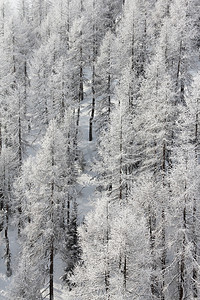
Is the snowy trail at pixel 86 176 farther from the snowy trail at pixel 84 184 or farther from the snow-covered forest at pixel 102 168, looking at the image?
the snow-covered forest at pixel 102 168

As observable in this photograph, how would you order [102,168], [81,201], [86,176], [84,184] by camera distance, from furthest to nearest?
[86,176] < [84,184] < [81,201] < [102,168]

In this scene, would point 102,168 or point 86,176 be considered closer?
point 102,168

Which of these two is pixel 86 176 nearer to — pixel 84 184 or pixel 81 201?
pixel 84 184

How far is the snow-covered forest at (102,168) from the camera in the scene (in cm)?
2205

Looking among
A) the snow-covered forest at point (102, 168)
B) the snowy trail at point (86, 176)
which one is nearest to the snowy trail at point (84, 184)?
the snowy trail at point (86, 176)

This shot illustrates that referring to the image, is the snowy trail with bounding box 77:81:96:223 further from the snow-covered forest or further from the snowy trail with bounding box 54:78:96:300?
the snow-covered forest

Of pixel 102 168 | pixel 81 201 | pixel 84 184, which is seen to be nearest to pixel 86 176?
pixel 84 184

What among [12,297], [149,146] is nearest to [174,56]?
[149,146]

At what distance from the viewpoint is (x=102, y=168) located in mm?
32656

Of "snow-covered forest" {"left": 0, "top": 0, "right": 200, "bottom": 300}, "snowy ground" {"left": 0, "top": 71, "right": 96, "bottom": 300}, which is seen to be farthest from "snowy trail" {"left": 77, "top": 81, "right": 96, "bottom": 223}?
"snow-covered forest" {"left": 0, "top": 0, "right": 200, "bottom": 300}

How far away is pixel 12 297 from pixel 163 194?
12380mm

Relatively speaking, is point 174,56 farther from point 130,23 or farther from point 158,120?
point 158,120

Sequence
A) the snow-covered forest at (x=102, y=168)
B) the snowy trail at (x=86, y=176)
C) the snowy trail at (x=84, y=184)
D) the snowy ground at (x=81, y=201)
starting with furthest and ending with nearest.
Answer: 1. the snowy trail at (x=86, y=176)
2. the snowy trail at (x=84, y=184)
3. the snowy ground at (x=81, y=201)
4. the snow-covered forest at (x=102, y=168)

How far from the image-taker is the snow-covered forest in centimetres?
2205
